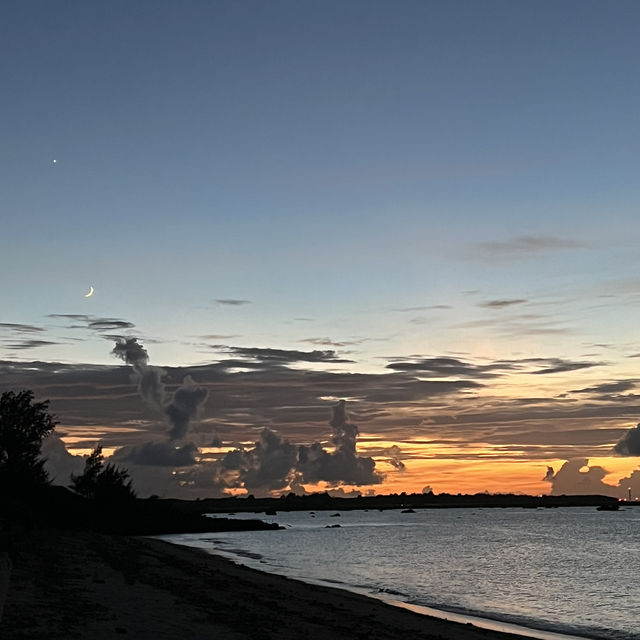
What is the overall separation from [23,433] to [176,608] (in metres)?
89.6

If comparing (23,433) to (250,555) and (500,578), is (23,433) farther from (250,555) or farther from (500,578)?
(500,578)

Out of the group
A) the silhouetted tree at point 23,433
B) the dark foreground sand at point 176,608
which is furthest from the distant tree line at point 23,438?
the dark foreground sand at point 176,608

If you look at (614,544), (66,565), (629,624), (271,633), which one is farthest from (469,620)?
(614,544)

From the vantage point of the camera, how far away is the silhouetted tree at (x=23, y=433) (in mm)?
110938

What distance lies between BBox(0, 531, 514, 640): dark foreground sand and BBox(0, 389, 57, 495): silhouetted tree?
198 feet

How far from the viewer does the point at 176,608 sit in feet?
106

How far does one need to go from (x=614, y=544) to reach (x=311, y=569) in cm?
8794

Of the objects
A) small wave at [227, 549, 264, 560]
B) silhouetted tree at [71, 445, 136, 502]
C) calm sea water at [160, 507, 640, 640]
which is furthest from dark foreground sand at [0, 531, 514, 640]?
silhouetted tree at [71, 445, 136, 502]

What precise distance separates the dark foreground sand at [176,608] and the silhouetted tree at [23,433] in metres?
60.4

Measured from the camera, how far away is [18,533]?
2312 inches

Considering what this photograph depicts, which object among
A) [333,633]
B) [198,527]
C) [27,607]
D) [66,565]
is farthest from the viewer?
[198,527]

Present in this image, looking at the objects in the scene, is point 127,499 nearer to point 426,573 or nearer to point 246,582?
point 426,573

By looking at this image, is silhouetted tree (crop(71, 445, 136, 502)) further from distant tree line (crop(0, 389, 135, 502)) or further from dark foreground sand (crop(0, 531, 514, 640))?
dark foreground sand (crop(0, 531, 514, 640))

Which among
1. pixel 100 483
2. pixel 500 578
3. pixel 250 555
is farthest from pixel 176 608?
pixel 100 483
